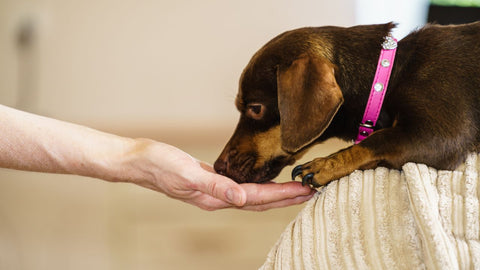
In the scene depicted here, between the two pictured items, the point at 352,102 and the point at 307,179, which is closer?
the point at 307,179

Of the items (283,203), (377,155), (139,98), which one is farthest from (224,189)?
(139,98)

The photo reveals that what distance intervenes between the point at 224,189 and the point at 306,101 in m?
0.26

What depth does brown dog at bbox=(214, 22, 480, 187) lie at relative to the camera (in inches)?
40.6

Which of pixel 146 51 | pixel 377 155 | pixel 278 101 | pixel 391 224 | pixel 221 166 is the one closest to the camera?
pixel 391 224

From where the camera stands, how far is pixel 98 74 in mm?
2385

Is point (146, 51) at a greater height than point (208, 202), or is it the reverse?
point (146, 51)

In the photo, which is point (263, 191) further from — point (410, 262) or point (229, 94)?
point (229, 94)

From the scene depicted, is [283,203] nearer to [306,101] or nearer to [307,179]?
[307,179]

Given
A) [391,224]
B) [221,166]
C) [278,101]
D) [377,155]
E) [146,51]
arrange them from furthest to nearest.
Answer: [146,51], [221,166], [278,101], [377,155], [391,224]

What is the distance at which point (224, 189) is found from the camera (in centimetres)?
111

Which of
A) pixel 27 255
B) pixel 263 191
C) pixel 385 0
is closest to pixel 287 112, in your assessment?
pixel 263 191

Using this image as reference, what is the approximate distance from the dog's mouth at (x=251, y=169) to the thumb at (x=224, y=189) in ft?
0.24

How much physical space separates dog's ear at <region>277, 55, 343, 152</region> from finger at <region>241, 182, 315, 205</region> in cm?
9

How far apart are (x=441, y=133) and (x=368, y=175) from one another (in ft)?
0.63
